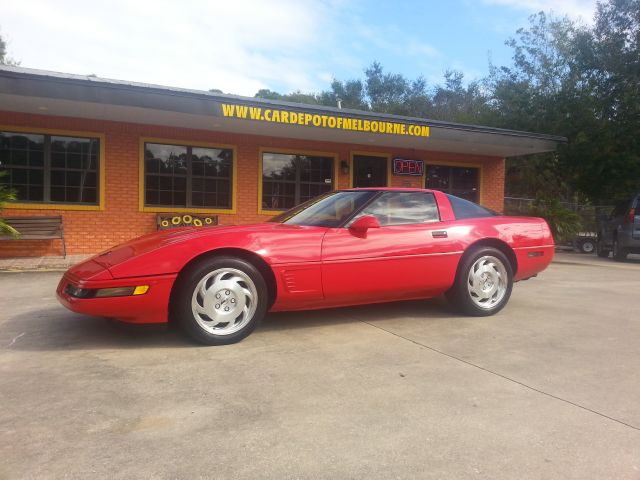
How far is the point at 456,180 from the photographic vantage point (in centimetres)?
1498

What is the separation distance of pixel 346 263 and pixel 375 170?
9770mm

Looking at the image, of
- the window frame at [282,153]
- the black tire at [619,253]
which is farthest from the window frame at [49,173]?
the black tire at [619,253]

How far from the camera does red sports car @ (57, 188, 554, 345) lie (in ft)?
12.6

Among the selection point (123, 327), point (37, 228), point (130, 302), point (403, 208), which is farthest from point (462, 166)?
point (130, 302)

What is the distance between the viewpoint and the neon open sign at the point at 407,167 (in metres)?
13.9

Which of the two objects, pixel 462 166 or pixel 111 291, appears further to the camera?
pixel 462 166

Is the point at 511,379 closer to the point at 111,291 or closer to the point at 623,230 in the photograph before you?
the point at 111,291

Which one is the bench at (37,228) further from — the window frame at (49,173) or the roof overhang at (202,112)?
the roof overhang at (202,112)

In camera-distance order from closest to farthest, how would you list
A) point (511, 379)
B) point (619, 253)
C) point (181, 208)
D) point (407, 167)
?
point (511, 379), point (181, 208), point (619, 253), point (407, 167)

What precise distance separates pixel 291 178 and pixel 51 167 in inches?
217

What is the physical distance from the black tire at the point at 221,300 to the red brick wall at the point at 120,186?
776cm

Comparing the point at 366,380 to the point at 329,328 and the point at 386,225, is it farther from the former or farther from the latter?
the point at 386,225

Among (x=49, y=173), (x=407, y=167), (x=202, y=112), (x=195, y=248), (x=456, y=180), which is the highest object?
(x=202, y=112)

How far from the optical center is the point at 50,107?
9.48 metres
